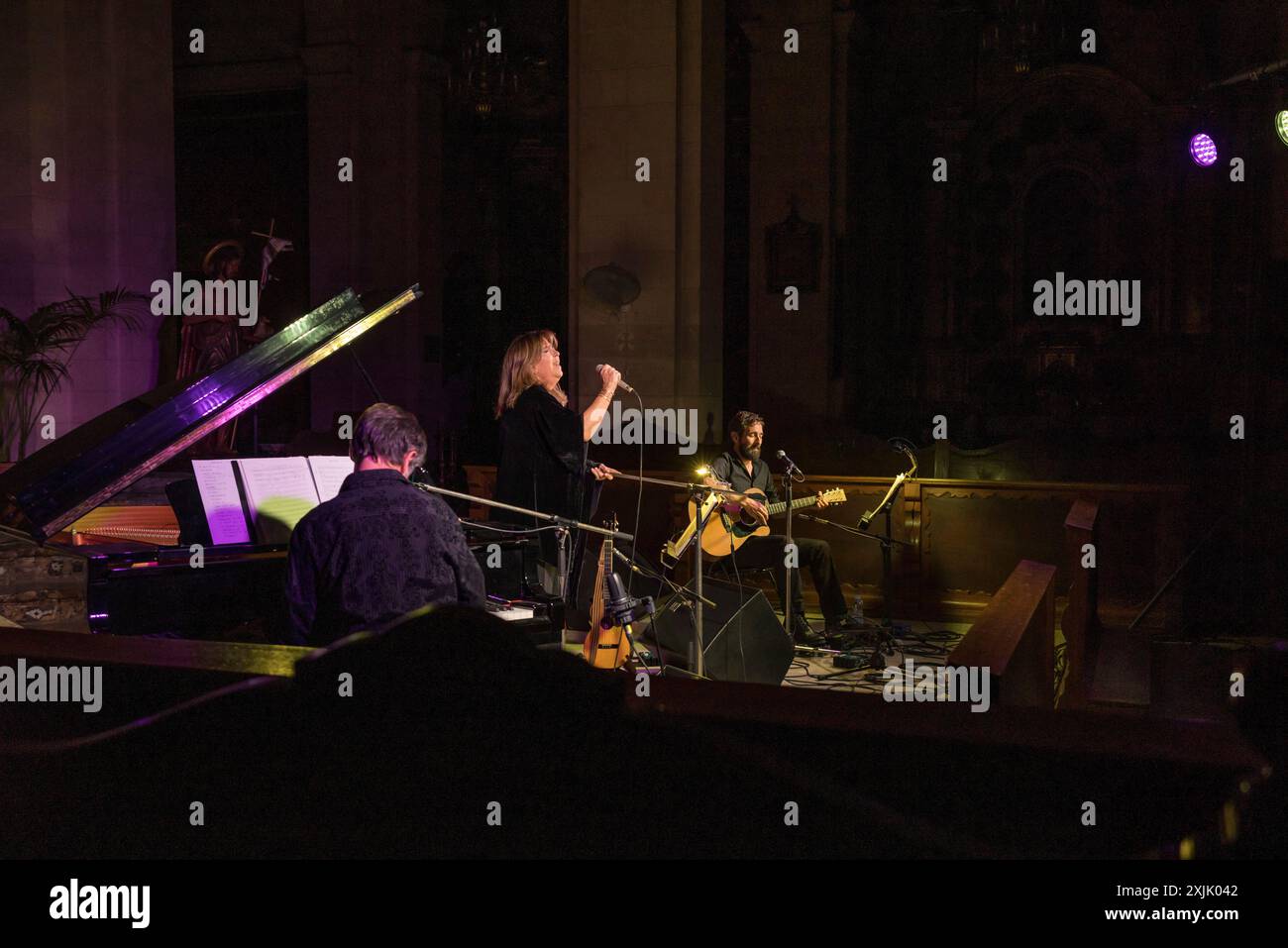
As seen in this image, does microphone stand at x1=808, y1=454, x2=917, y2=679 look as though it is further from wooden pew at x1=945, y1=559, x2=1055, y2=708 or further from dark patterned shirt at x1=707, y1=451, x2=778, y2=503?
wooden pew at x1=945, y1=559, x2=1055, y2=708

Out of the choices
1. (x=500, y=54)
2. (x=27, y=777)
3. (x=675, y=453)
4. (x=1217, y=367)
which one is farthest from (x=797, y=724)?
(x=1217, y=367)

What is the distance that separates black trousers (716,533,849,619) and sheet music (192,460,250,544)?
445cm

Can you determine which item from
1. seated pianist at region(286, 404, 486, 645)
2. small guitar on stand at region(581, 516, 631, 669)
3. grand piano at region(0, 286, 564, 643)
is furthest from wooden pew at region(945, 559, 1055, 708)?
small guitar on stand at region(581, 516, 631, 669)

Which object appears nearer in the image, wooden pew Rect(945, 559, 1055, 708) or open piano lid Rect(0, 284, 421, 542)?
wooden pew Rect(945, 559, 1055, 708)

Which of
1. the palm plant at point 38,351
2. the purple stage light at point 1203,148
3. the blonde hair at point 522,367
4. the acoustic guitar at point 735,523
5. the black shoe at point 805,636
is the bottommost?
the black shoe at point 805,636

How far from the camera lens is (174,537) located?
4941mm

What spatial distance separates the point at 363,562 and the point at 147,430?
1.19 meters

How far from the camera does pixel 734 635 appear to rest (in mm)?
5637

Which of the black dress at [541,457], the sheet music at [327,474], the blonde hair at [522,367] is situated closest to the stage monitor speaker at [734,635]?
the black dress at [541,457]

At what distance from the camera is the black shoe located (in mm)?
7875

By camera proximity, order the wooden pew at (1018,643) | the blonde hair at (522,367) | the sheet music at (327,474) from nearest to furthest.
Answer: the wooden pew at (1018,643)
the sheet music at (327,474)
the blonde hair at (522,367)

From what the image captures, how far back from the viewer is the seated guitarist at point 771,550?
7988 millimetres

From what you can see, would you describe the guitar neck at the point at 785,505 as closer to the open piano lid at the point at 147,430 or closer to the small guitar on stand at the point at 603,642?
the small guitar on stand at the point at 603,642

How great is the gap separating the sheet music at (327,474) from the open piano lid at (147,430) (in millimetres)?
467
